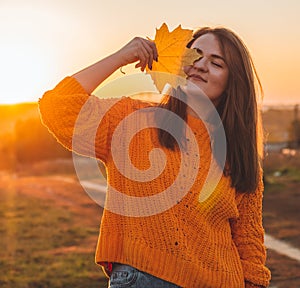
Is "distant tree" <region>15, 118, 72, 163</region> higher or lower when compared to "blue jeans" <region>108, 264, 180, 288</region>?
lower

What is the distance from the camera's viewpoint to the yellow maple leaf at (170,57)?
Result: 8.54ft

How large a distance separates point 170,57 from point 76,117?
0.41 m

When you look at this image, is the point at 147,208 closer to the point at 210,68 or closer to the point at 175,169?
the point at 175,169

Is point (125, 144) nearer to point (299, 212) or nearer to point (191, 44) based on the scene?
point (191, 44)

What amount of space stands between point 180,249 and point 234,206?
13.1 inches

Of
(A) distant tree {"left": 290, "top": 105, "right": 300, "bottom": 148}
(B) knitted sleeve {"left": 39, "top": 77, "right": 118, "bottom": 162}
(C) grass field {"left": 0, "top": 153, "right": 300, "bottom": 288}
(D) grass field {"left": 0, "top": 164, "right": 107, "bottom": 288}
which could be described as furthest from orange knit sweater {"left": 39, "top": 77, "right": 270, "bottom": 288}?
(A) distant tree {"left": 290, "top": 105, "right": 300, "bottom": 148}

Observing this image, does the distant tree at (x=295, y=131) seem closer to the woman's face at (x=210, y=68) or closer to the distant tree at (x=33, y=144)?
the distant tree at (x=33, y=144)

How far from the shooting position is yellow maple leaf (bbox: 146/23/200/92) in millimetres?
2602

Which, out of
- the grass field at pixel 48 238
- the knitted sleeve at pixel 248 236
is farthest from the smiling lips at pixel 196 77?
the grass field at pixel 48 238

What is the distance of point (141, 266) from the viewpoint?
2.47 meters

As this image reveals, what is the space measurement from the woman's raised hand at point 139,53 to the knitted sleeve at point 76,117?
6.4 inches

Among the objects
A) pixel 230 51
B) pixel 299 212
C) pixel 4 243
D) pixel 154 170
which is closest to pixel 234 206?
pixel 154 170

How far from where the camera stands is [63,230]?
10969 millimetres

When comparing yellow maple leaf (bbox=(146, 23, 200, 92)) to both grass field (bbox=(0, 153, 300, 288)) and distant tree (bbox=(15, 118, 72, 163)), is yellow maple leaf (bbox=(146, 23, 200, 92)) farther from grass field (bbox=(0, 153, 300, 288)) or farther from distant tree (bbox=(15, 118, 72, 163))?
distant tree (bbox=(15, 118, 72, 163))
